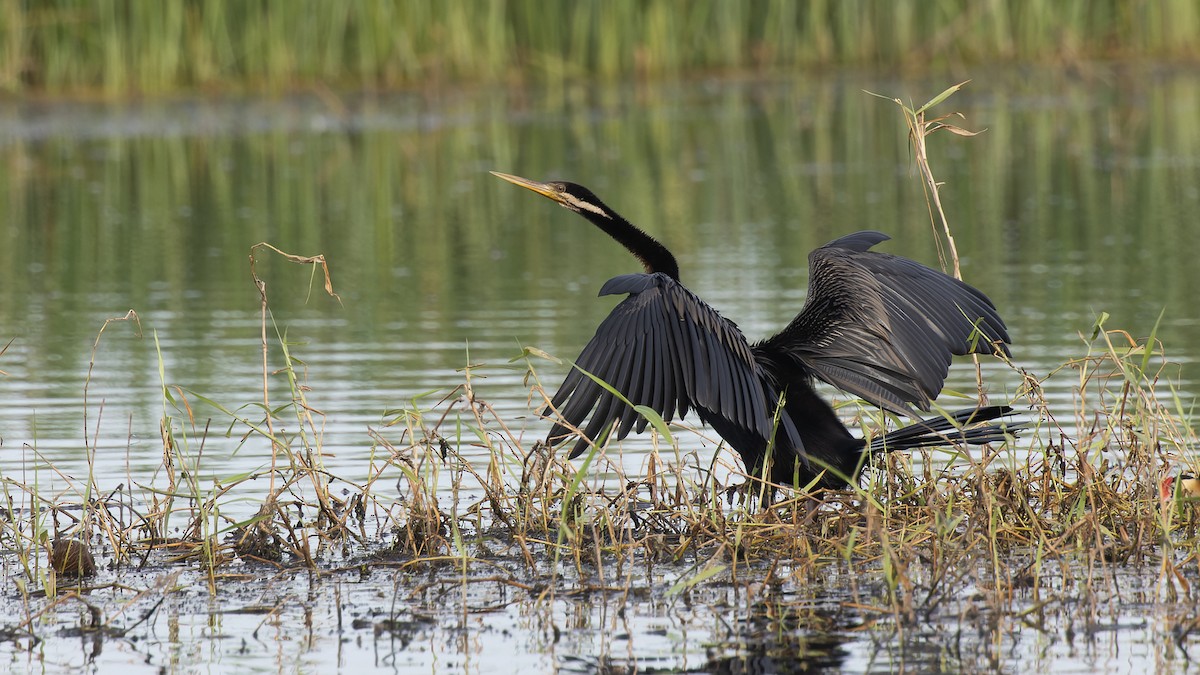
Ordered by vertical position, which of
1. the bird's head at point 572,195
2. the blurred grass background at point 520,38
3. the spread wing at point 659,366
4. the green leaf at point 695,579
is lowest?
the green leaf at point 695,579

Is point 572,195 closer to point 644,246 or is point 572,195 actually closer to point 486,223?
point 644,246

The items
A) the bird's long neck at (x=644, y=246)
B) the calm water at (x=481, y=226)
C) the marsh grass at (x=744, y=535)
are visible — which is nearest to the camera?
the marsh grass at (x=744, y=535)

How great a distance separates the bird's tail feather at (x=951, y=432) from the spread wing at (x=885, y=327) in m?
0.09

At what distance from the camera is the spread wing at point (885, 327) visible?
5.48 meters

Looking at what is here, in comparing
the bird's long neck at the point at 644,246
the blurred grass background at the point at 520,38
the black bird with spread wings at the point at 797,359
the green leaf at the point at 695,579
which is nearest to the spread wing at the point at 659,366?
the black bird with spread wings at the point at 797,359

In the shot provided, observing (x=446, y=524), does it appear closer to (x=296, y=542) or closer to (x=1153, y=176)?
(x=296, y=542)

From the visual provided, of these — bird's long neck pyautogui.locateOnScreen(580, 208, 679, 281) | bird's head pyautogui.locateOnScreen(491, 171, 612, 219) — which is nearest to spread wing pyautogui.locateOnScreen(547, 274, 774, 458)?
bird's long neck pyautogui.locateOnScreen(580, 208, 679, 281)

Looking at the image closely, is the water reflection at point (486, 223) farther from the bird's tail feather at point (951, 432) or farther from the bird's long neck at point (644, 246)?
the bird's tail feather at point (951, 432)

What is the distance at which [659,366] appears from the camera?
4918mm

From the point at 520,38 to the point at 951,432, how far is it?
16828 mm

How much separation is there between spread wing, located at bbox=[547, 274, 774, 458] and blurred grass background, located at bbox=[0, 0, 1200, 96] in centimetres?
1534

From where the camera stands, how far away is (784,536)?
5113 mm

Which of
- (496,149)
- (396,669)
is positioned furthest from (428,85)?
(396,669)

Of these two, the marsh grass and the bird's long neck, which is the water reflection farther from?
the bird's long neck
